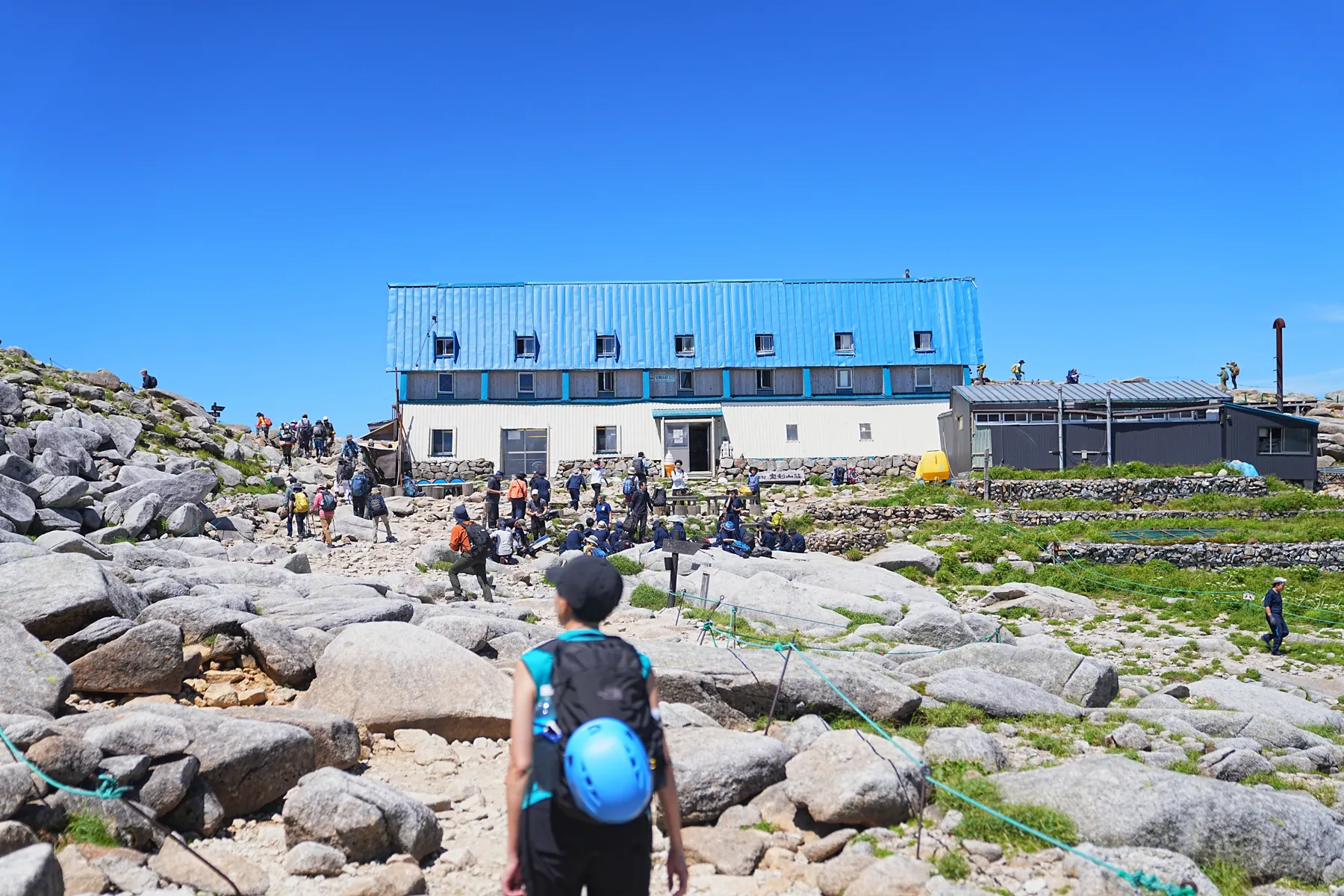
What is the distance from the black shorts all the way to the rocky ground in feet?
8.10

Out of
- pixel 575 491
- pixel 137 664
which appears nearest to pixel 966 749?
pixel 137 664

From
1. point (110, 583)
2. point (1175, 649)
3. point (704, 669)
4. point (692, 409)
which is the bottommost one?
point (1175, 649)

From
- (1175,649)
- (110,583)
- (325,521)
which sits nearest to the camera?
(110,583)

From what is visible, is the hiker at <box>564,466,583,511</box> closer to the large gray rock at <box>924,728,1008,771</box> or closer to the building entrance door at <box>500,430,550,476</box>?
the building entrance door at <box>500,430,550,476</box>

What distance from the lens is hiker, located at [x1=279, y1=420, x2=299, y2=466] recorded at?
3925 centimetres

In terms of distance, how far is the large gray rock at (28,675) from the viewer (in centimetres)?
711

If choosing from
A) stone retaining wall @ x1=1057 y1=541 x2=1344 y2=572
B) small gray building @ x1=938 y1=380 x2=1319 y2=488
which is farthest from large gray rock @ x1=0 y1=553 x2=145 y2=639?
small gray building @ x1=938 y1=380 x2=1319 y2=488

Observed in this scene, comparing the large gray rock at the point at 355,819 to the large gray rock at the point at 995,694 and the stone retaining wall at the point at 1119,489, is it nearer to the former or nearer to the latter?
the large gray rock at the point at 995,694

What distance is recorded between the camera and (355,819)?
6.36 metres

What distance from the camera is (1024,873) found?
21.2 feet

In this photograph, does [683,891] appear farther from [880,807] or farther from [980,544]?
[980,544]

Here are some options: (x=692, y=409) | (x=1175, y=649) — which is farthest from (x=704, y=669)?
(x=692, y=409)

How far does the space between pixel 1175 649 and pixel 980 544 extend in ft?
27.7

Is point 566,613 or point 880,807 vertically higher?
point 566,613
